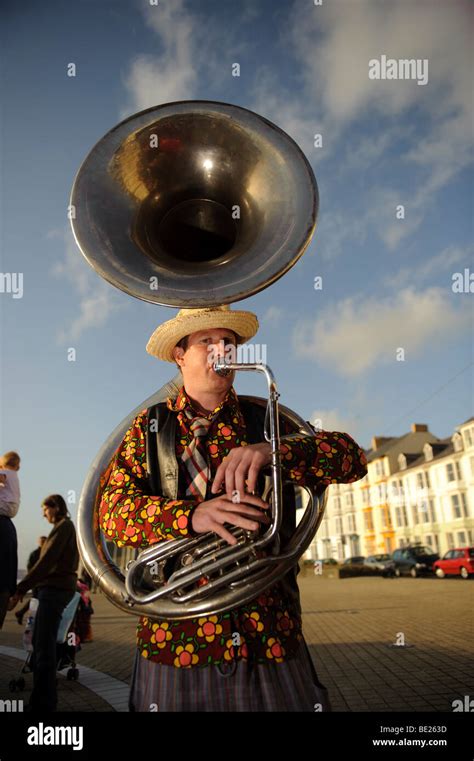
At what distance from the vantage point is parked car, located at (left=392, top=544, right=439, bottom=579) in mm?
24234

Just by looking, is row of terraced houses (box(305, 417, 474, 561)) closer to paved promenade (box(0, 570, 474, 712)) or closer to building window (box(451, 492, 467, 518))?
building window (box(451, 492, 467, 518))

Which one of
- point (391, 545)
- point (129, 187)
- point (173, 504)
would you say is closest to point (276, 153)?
point (129, 187)

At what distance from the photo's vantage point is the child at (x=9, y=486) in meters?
4.53

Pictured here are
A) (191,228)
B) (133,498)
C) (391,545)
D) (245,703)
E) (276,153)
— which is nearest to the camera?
(245,703)

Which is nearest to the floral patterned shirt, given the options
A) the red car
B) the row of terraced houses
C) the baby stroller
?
the baby stroller

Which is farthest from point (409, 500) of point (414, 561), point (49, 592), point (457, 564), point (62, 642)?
point (49, 592)

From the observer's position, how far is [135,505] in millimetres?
1701

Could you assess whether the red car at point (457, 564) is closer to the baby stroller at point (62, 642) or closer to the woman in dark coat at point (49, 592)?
the baby stroller at point (62, 642)

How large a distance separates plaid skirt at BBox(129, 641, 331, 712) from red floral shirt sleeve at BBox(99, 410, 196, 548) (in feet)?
1.44

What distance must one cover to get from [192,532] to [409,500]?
51.6 m

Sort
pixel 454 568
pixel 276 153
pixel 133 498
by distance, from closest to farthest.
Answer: pixel 133 498
pixel 276 153
pixel 454 568
